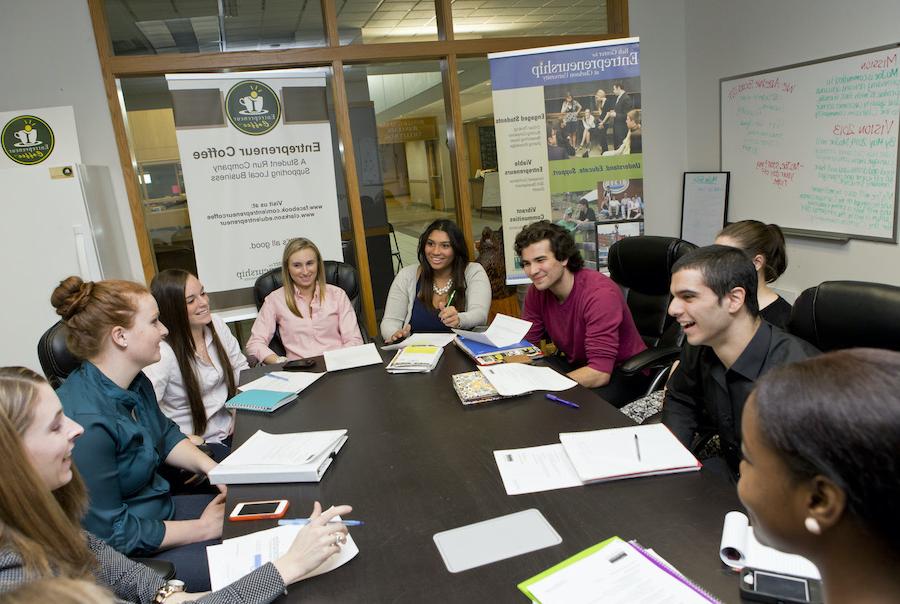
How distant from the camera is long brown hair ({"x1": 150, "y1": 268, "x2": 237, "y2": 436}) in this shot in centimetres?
242

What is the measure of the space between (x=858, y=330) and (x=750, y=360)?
34 cm

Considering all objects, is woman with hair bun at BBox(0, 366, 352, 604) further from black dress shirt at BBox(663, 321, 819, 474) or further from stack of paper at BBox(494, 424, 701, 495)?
black dress shirt at BBox(663, 321, 819, 474)

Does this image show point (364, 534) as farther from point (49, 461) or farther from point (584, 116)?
point (584, 116)

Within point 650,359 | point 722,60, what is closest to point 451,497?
point 650,359

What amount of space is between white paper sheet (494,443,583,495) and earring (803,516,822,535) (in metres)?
0.72

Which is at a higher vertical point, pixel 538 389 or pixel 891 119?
pixel 891 119

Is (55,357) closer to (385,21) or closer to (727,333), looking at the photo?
(727,333)

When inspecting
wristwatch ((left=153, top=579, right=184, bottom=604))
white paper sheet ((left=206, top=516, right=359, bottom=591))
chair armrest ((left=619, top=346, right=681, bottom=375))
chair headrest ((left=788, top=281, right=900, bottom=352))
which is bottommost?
wristwatch ((left=153, top=579, right=184, bottom=604))

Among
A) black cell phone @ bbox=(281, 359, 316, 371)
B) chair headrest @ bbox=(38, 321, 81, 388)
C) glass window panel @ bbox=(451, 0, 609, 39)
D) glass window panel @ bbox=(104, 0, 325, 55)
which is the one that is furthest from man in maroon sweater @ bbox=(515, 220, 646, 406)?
glass window panel @ bbox=(104, 0, 325, 55)

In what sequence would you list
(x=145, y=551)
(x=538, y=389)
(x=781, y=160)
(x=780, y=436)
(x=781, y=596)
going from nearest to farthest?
(x=780, y=436) → (x=781, y=596) → (x=145, y=551) → (x=538, y=389) → (x=781, y=160)

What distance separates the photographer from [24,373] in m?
1.26

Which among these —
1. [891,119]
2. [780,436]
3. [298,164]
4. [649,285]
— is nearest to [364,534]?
[780,436]

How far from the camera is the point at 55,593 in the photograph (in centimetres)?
63

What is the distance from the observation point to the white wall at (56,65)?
3436mm
